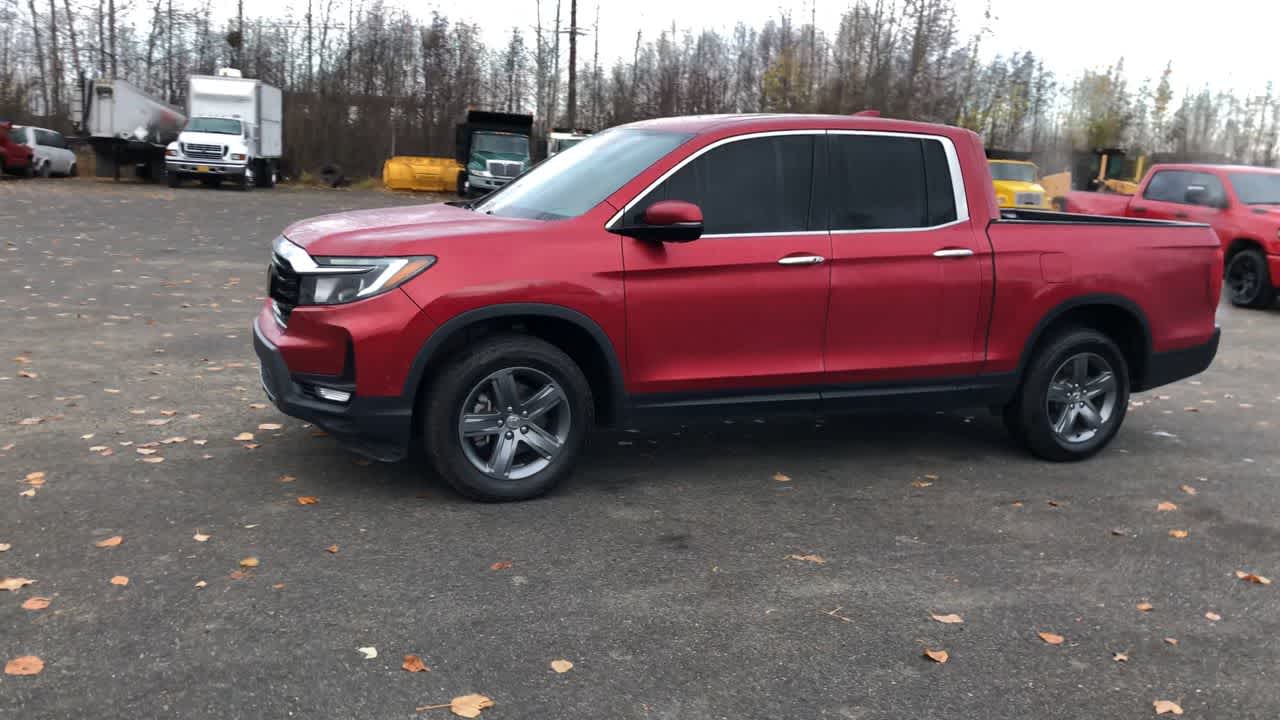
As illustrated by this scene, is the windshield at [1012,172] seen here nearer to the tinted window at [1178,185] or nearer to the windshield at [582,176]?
the tinted window at [1178,185]

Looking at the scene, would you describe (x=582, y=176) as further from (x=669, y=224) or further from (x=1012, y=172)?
(x=1012, y=172)

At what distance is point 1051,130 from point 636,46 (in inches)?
894

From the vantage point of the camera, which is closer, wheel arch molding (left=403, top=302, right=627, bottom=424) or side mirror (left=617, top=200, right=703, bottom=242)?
wheel arch molding (left=403, top=302, right=627, bottom=424)

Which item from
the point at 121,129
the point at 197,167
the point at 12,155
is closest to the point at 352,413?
the point at 197,167

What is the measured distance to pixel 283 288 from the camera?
562 cm

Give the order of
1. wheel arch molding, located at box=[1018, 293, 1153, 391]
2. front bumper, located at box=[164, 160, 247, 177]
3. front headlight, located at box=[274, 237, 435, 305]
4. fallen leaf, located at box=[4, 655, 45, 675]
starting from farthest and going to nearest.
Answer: front bumper, located at box=[164, 160, 247, 177]
wheel arch molding, located at box=[1018, 293, 1153, 391]
front headlight, located at box=[274, 237, 435, 305]
fallen leaf, located at box=[4, 655, 45, 675]

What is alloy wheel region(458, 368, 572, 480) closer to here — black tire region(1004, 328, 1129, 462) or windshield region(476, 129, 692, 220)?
windshield region(476, 129, 692, 220)

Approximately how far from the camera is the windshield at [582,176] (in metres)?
5.90

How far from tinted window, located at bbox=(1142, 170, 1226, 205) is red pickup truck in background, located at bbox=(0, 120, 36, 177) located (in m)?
32.3

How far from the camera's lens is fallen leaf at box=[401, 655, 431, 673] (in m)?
3.83

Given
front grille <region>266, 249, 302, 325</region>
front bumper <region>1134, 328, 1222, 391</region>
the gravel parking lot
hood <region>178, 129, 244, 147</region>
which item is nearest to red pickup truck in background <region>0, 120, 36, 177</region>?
hood <region>178, 129, 244, 147</region>

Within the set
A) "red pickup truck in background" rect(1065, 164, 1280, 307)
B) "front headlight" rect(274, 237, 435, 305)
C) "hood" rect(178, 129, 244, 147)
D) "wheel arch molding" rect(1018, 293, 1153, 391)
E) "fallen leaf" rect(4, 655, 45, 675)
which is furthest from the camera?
"hood" rect(178, 129, 244, 147)

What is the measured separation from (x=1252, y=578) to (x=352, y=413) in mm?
4072

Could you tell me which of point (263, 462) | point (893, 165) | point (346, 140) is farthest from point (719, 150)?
point (346, 140)
